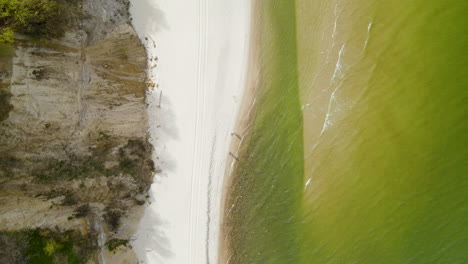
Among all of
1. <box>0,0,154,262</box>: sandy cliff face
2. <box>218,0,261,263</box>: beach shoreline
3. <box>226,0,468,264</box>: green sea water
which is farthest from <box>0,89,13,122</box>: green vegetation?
<box>226,0,468,264</box>: green sea water

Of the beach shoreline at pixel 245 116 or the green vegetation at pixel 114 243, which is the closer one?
the green vegetation at pixel 114 243

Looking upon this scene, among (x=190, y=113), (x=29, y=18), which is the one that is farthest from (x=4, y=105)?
(x=190, y=113)

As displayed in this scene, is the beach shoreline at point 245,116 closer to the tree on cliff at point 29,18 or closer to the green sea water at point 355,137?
the green sea water at point 355,137

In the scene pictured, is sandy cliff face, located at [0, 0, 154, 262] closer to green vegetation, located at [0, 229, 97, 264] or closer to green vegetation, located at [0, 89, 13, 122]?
green vegetation, located at [0, 89, 13, 122]

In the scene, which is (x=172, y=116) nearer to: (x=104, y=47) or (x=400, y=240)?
(x=104, y=47)

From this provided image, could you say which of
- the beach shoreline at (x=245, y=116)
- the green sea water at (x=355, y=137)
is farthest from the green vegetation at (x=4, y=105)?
the green sea water at (x=355, y=137)

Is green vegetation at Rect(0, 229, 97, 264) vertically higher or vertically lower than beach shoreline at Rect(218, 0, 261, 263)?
lower

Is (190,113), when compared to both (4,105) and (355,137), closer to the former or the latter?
(4,105)
